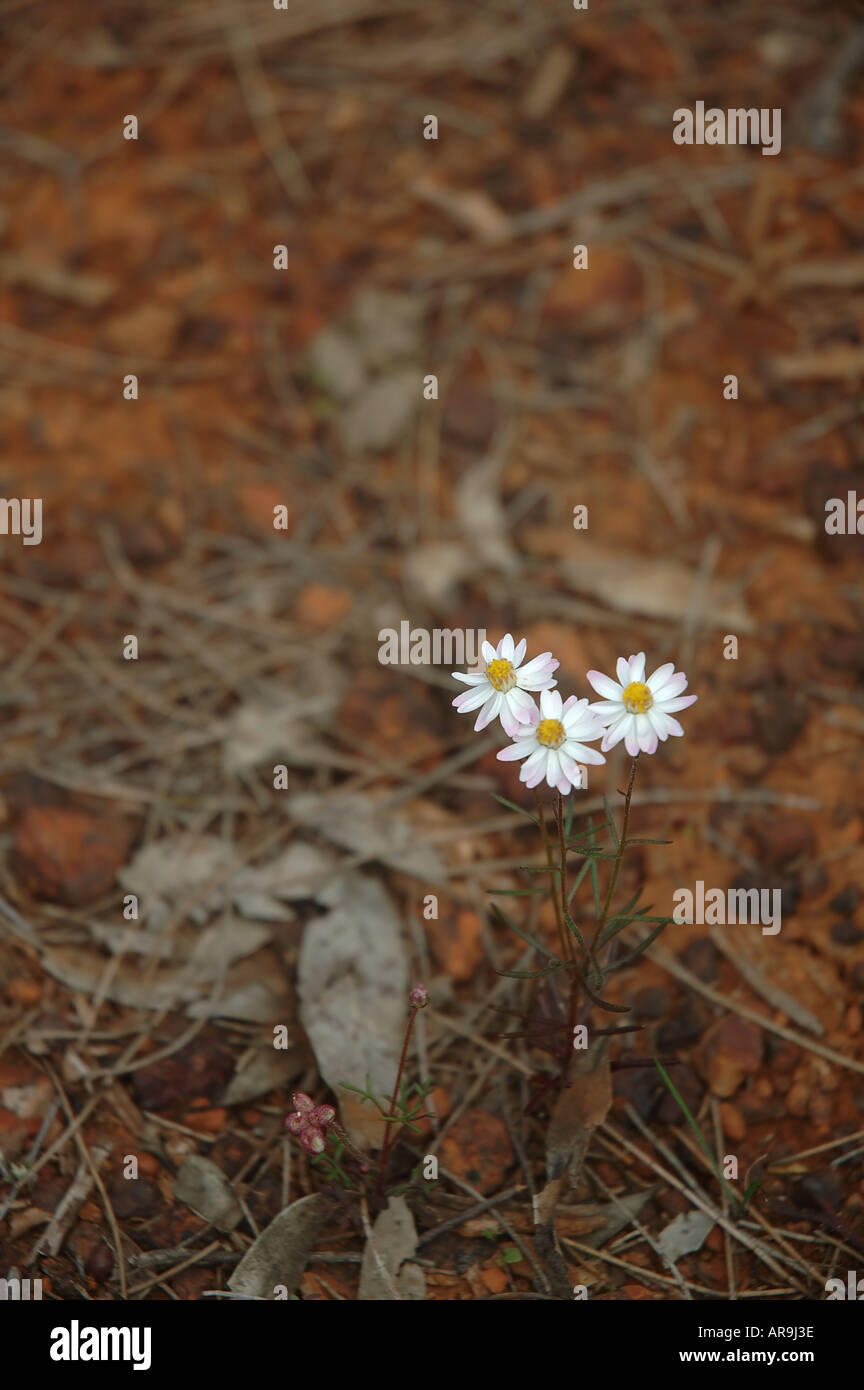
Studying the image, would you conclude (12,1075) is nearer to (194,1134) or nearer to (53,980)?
(53,980)

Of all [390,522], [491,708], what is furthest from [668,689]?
[390,522]

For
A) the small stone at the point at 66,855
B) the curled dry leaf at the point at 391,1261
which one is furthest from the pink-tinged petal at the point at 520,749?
the small stone at the point at 66,855

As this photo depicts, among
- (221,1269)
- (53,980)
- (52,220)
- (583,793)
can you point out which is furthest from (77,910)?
(52,220)

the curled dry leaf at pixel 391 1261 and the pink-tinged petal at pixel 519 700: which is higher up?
the pink-tinged petal at pixel 519 700

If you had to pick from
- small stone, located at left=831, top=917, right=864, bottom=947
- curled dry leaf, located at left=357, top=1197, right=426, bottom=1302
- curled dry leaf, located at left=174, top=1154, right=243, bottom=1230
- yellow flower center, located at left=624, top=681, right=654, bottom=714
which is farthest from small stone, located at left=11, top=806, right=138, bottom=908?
small stone, located at left=831, top=917, right=864, bottom=947

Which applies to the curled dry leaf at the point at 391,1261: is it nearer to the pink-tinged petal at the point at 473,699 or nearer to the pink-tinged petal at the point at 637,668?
the pink-tinged petal at the point at 473,699
